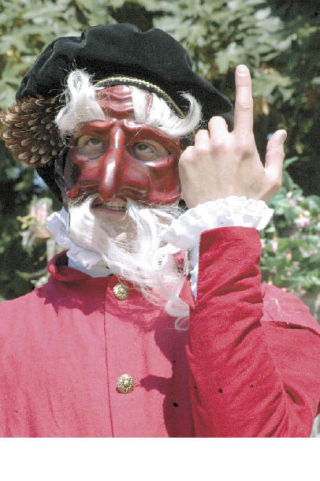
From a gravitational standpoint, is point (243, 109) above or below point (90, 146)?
above

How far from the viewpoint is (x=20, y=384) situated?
111 centimetres

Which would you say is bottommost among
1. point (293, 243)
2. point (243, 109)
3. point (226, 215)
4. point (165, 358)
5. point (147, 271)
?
point (293, 243)

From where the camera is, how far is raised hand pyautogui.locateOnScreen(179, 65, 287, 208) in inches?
36.6

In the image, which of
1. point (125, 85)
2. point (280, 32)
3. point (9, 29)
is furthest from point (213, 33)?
point (125, 85)

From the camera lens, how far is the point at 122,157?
1210mm

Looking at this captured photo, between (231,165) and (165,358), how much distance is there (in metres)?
0.44

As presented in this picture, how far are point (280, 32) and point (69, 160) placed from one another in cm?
169

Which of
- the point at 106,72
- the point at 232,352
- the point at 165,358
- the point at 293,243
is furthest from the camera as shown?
the point at 293,243

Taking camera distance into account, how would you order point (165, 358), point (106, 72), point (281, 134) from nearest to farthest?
point (281, 134) → point (165, 358) → point (106, 72)

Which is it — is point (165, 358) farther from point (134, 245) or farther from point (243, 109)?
point (243, 109)

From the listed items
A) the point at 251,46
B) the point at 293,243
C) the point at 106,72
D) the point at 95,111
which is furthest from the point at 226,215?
the point at 251,46

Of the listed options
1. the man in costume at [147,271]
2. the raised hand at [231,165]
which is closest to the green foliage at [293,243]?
the man in costume at [147,271]

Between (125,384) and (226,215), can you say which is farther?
(125,384)
